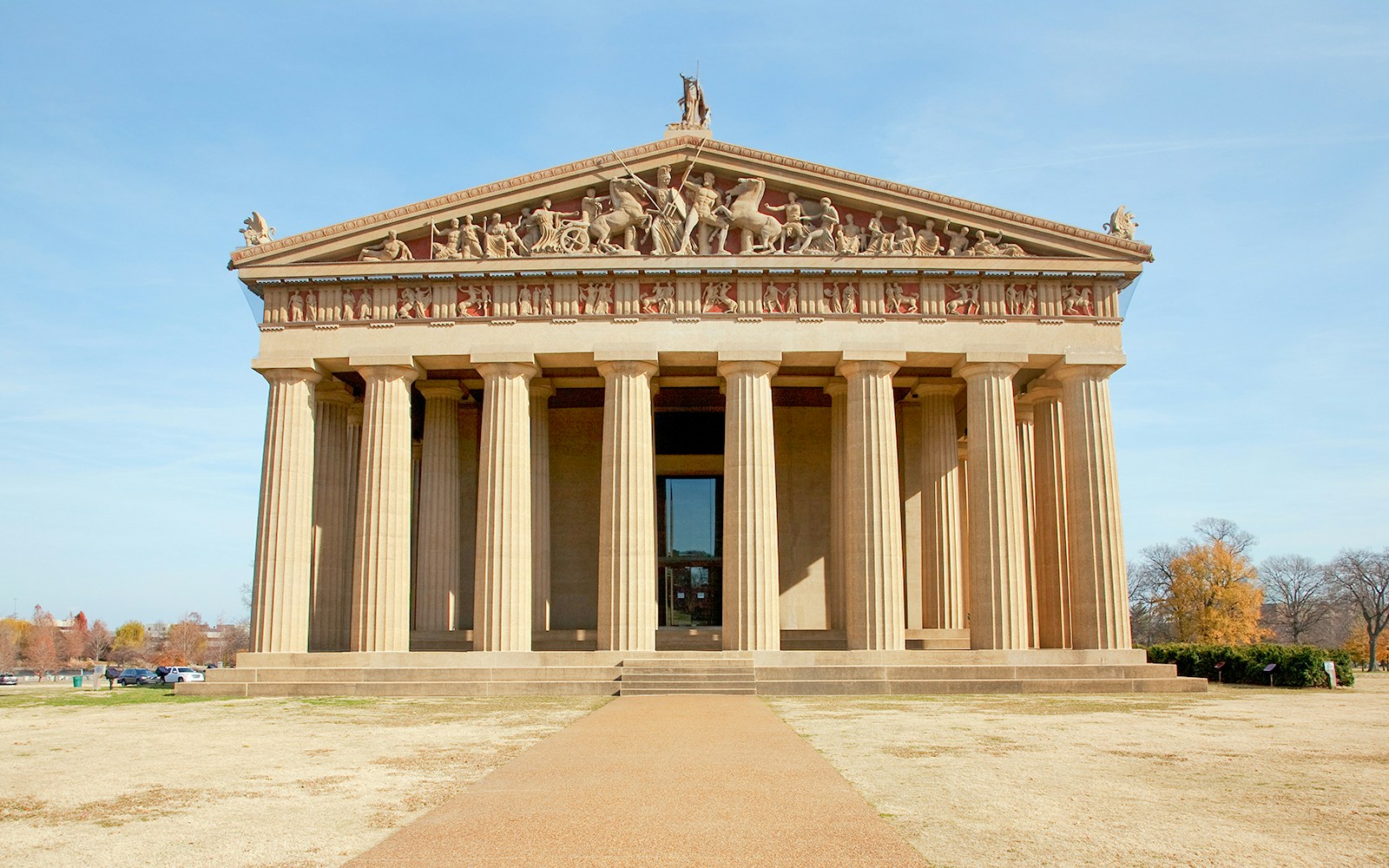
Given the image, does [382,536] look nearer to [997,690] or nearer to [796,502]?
[796,502]

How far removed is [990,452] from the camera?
108 feet

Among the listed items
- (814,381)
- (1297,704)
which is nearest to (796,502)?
(814,381)

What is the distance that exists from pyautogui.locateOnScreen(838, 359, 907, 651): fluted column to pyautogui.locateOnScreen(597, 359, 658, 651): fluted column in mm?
6206

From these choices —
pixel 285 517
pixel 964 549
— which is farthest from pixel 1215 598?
pixel 285 517

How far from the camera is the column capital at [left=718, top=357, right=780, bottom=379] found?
1305 inches

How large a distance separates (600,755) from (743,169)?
900 inches

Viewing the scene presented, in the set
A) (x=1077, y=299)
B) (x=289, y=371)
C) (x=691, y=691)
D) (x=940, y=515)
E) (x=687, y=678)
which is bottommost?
(x=691, y=691)

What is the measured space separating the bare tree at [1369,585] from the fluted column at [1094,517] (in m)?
63.7

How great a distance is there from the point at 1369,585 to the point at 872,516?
79.2 metres

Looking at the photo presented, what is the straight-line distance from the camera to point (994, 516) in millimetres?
32500

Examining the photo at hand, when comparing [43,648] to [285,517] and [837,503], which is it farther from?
[837,503]

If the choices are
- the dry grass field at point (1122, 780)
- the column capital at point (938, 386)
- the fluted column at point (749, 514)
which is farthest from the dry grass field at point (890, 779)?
the column capital at point (938, 386)

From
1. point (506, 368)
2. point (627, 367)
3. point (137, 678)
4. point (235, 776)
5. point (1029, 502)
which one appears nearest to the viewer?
point (235, 776)

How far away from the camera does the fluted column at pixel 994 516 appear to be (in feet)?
105
